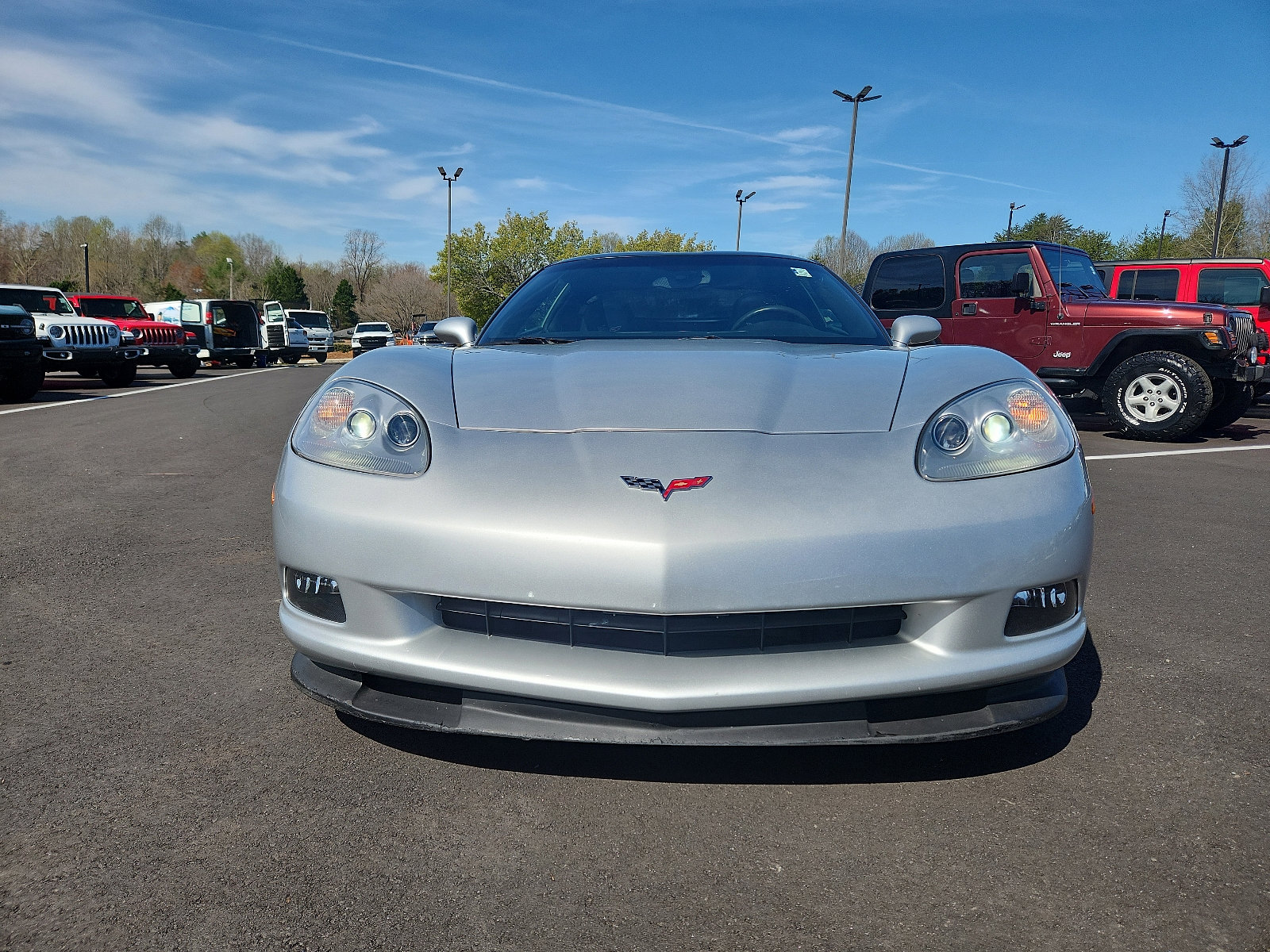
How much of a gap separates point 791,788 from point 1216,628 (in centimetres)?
210

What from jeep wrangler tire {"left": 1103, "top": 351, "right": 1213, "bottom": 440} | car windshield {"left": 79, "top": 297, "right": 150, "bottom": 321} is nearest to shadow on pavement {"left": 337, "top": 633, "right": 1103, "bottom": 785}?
jeep wrangler tire {"left": 1103, "top": 351, "right": 1213, "bottom": 440}

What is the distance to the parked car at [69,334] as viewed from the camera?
13875mm

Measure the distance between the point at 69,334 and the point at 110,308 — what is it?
6.02m

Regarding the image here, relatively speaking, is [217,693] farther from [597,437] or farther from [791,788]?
[791,788]

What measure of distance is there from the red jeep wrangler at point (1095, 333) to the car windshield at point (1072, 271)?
0.5 inches

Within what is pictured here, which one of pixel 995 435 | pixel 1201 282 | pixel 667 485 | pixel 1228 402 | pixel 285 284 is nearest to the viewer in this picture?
pixel 667 485

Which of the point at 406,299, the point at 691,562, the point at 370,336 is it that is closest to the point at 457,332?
the point at 691,562

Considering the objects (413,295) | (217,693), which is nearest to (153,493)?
(217,693)

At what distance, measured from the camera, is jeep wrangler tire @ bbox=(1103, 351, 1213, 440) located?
28.8ft

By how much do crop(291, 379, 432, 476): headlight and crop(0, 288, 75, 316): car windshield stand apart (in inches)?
586

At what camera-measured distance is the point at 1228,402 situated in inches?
378

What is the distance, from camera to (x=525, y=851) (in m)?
1.78

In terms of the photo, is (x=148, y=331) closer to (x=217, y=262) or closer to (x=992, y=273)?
(x=992, y=273)

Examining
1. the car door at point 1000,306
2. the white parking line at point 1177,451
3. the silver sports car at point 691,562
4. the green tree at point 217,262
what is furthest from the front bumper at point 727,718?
the green tree at point 217,262
